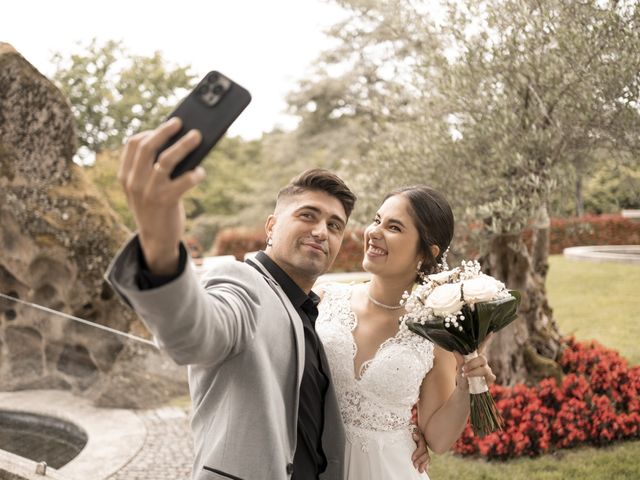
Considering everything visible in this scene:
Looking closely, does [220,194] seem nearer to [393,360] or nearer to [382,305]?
[382,305]

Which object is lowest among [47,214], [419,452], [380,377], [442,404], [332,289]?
[419,452]

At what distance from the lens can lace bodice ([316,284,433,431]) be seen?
9.58 feet

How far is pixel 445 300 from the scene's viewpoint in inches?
98.3

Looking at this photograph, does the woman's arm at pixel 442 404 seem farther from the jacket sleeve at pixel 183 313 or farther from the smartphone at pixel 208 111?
the smartphone at pixel 208 111

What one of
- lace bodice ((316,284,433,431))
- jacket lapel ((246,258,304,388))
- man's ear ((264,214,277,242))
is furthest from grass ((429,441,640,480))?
jacket lapel ((246,258,304,388))

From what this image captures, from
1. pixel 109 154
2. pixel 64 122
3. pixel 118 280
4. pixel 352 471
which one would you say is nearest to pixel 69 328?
pixel 64 122

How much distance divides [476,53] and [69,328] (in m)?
4.47

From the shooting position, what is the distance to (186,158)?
1209mm

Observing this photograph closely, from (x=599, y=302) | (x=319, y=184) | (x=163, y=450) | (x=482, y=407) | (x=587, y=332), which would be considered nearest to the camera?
(x=319, y=184)

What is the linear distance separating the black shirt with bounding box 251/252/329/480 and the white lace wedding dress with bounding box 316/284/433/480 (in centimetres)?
63

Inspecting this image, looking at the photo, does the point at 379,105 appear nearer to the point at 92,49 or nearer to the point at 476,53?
the point at 476,53

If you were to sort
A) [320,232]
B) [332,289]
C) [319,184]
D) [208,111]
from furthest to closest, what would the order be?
[332,289] → [319,184] → [320,232] → [208,111]

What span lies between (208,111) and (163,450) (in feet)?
14.8

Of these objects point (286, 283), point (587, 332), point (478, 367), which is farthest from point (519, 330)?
point (286, 283)
